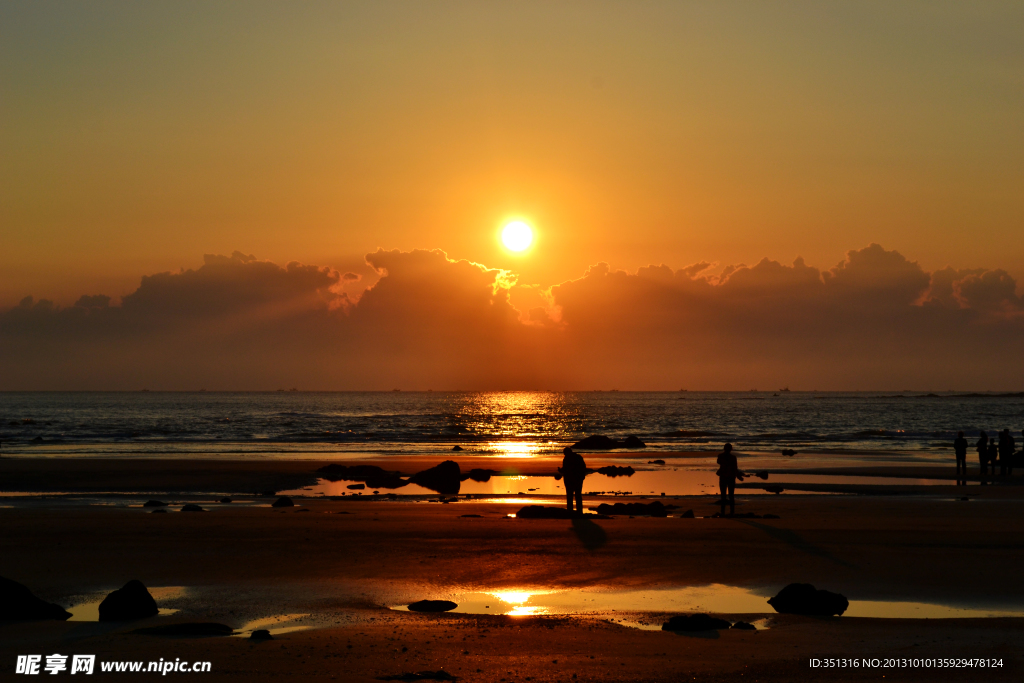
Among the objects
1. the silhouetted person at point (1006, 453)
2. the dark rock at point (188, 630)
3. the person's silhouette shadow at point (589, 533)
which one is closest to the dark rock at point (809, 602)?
the person's silhouette shadow at point (589, 533)

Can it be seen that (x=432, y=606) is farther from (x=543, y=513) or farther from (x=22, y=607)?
(x=543, y=513)

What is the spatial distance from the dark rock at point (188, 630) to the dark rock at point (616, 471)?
105 feet

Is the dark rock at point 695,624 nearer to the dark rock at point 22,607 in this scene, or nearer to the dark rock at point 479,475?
the dark rock at point 22,607

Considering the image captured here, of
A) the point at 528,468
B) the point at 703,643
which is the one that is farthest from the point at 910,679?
the point at 528,468

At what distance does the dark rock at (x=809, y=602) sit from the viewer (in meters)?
12.5

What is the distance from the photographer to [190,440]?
7338cm

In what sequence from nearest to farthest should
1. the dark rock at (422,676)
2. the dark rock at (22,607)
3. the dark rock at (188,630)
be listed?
the dark rock at (422,676) < the dark rock at (188,630) < the dark rock at (22,607)

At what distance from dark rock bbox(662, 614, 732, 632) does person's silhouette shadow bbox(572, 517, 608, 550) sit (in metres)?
6.24

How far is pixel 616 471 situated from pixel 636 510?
62.8 feet

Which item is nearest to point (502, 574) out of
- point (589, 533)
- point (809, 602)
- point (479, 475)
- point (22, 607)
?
point (589, 533)

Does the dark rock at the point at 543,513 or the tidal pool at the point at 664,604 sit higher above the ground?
the dark rock at the point at 543,513

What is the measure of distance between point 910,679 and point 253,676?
7.52 metres

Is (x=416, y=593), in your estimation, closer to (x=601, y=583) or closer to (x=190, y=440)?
(x=601, y=583)

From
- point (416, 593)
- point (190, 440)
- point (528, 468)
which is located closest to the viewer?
point (416, 593)
